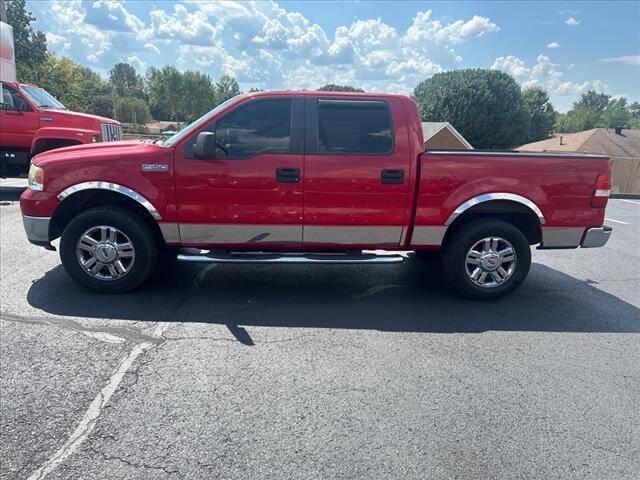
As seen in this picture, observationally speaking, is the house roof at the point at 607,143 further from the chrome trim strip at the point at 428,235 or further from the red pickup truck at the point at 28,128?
the chrome trim strip at the point at 428,235

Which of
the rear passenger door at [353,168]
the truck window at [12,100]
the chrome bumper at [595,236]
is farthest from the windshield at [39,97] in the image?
the chrome bumper at [595,236]

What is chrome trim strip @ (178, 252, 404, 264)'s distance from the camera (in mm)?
4855

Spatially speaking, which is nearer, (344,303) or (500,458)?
(500,458)

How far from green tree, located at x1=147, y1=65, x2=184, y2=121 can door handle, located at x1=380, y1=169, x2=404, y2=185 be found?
4241 inches

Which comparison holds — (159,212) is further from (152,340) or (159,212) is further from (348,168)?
(348,168)

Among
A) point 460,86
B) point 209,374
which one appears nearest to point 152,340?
point 209,374

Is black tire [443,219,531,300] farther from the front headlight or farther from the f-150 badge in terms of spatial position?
the front headlight

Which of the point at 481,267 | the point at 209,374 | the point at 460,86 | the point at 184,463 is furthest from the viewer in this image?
the point at 460,86

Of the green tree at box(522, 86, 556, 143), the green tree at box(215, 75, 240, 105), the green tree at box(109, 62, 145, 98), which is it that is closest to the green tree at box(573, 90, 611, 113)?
the green tree at box(522, 86, 556, 143)

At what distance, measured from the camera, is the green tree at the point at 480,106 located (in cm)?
5047

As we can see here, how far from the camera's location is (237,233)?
4.99 meters

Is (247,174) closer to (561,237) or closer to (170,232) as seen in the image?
(170,232)

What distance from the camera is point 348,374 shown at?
11.8 ft

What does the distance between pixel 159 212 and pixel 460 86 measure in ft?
168
